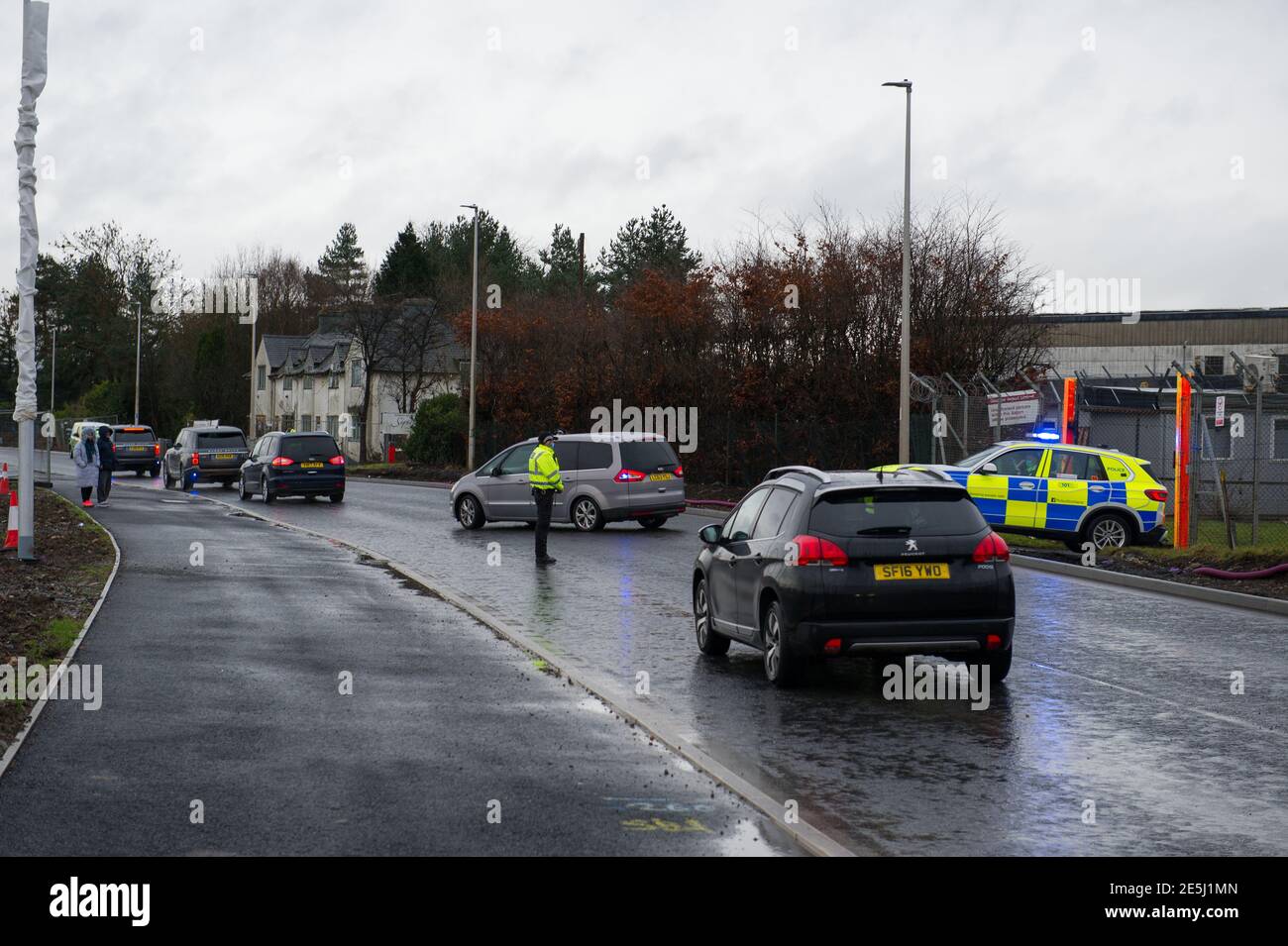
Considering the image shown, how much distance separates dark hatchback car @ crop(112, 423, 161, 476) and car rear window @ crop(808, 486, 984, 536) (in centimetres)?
4896

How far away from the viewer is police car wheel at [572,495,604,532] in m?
28.1

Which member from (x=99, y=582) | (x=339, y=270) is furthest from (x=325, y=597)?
(x=339, y=270)

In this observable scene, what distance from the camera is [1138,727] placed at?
9.66 metres

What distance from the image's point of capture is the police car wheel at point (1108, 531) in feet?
76.1

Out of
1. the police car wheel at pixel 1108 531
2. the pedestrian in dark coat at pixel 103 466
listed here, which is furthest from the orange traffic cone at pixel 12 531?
the police car wheel at pixel 1108 531

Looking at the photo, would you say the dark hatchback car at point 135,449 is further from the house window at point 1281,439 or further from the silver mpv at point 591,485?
the house window at point 1281,439

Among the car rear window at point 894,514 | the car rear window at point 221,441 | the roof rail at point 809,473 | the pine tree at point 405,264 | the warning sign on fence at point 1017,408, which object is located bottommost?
the car rear window at point 894,514

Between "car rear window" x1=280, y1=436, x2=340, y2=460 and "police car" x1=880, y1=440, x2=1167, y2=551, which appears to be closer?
"police car" x1=880, y1=440, x2=1167, y2=551

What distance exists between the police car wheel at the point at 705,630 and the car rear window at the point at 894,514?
6.52ft

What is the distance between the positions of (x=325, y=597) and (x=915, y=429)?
21421 mm

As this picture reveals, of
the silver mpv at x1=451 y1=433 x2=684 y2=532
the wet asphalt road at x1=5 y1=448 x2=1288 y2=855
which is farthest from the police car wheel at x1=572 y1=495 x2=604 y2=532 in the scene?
the wet asphalt road at x1=5 y1=448 x2=1288 y2=855

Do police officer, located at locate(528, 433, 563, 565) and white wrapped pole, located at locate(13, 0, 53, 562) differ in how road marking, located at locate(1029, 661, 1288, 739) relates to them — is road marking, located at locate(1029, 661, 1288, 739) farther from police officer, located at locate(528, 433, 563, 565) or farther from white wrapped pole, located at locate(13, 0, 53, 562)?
white wrapped pole, located at locate(13, 0, 53, 562)

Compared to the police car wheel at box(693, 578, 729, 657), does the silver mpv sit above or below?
above
